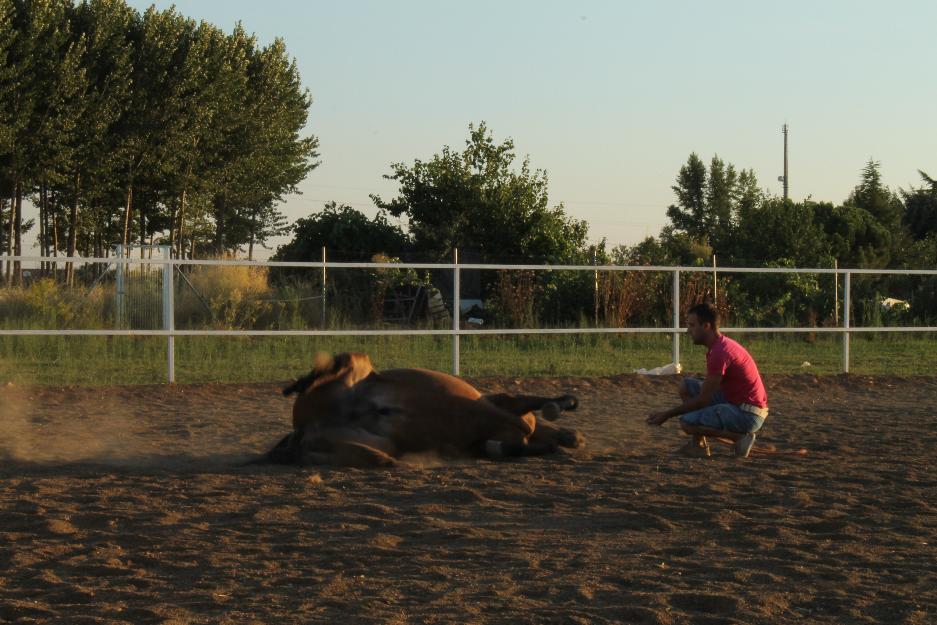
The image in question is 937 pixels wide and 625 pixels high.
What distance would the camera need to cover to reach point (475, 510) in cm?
551

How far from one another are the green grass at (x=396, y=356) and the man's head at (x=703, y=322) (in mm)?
6393

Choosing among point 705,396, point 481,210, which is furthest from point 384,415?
point 481,210

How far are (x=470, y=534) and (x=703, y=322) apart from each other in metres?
2.88

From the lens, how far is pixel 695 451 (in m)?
7.36

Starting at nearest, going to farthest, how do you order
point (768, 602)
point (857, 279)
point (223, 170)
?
point (768, 602) < point (857, 279) < point (223, 170)

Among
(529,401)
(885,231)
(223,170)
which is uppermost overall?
(223,170)

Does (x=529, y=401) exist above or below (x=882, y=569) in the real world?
above

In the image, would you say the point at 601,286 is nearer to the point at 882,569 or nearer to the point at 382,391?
the point at 382,391

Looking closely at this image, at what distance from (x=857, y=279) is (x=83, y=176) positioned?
878 inches

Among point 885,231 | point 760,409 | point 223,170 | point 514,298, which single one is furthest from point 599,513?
point 223,170

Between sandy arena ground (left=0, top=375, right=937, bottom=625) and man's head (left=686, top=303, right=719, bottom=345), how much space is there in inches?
31.9

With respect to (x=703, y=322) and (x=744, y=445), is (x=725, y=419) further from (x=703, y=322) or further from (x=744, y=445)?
(x=703, y=322)

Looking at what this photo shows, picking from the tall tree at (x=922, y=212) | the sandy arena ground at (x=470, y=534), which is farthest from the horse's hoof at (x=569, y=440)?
the tall tree at (x=922, y=212)

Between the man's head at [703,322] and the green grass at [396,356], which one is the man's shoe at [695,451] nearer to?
the man's head at [703,322]
